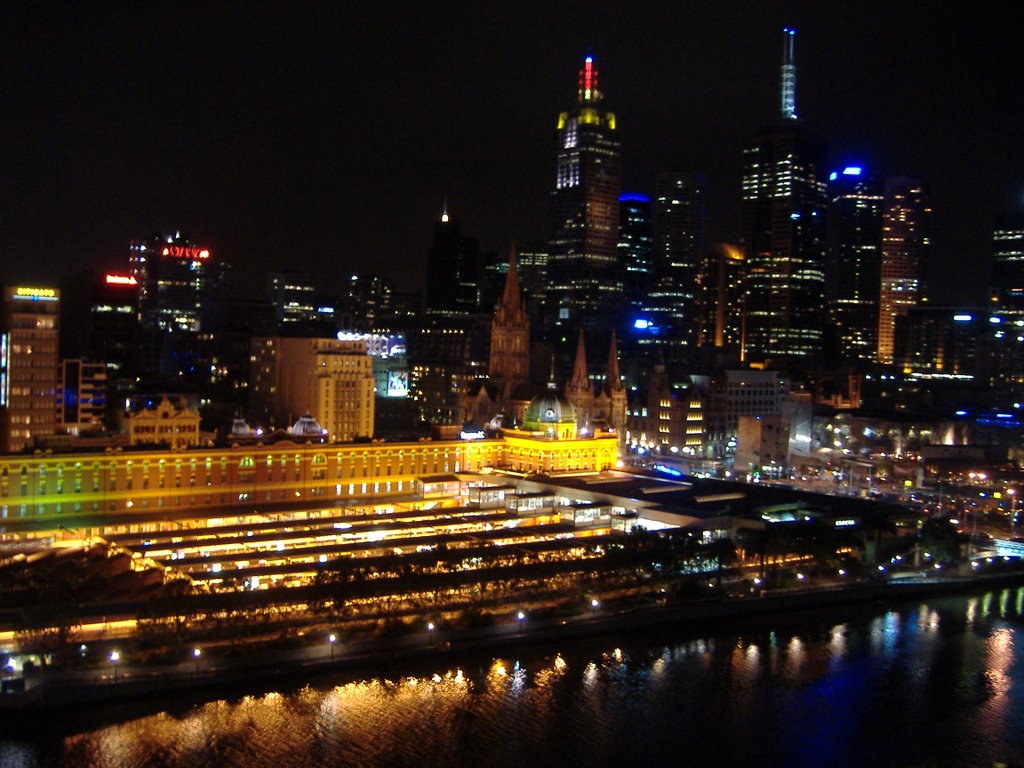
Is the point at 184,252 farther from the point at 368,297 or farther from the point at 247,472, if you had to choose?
the point at 247,472

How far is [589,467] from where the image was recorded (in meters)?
57.7

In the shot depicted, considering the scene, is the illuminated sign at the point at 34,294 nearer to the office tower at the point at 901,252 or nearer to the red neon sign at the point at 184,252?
the red neon sign at the point at 184,252

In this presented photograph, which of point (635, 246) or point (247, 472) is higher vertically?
point (635, 246)

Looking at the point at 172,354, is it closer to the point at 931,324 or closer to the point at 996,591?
the point at 996,591

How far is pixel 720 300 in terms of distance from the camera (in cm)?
13650

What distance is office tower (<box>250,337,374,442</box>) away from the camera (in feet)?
230

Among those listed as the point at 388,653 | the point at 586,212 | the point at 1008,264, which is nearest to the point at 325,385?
the point at 388,653

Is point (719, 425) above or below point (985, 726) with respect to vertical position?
above

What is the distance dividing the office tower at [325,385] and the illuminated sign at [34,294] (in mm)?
16952

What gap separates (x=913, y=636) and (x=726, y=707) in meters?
10.8

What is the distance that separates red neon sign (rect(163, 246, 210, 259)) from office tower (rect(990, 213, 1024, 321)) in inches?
3491

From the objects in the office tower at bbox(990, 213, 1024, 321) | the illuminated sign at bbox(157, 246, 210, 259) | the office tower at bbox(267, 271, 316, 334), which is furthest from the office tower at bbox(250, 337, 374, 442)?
the office tower at bbox(990, 213, 1024, 321)

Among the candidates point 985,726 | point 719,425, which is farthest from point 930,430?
point 985,726

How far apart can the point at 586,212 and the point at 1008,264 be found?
4955cm
